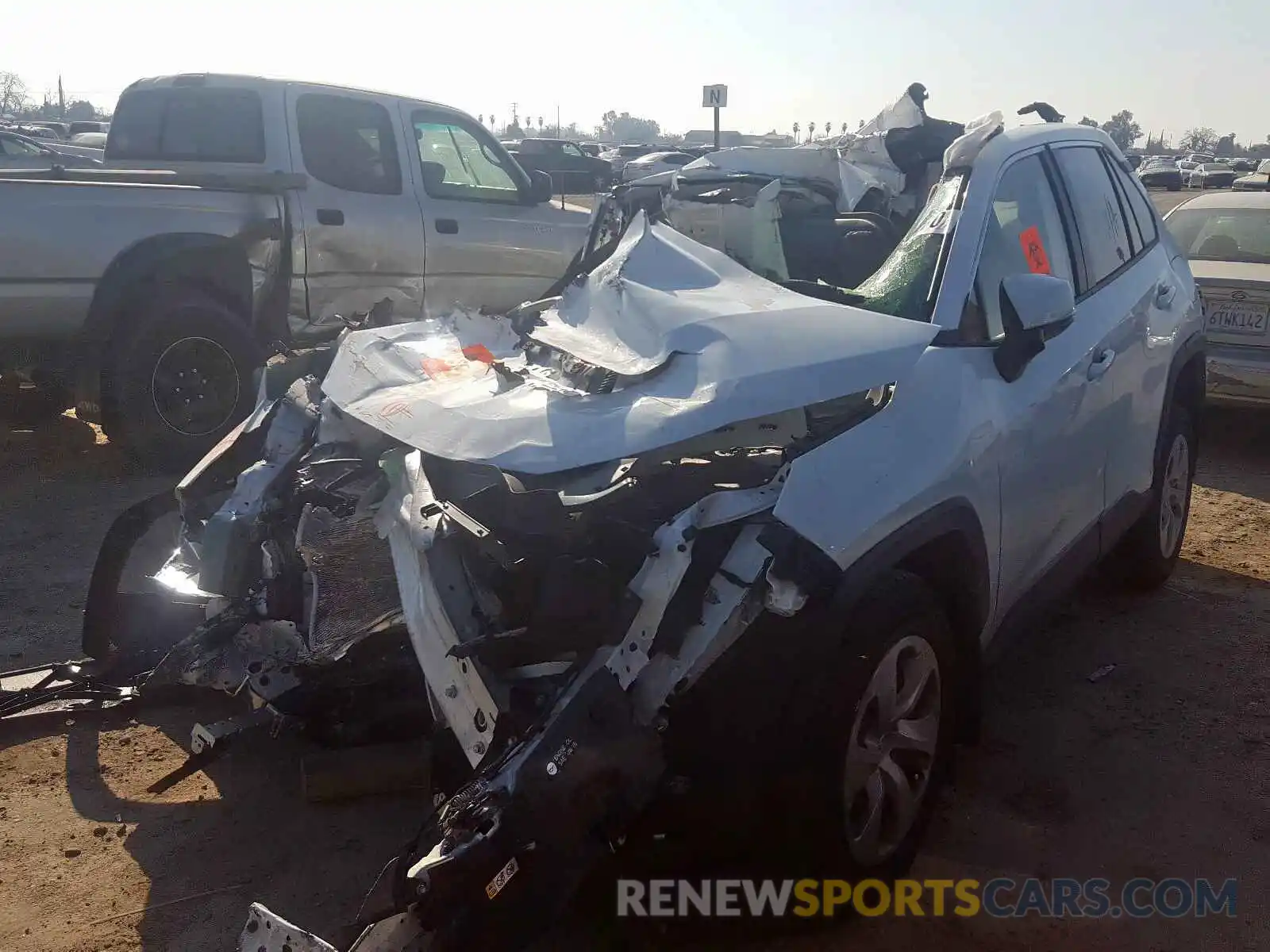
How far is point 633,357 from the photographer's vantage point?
288cm

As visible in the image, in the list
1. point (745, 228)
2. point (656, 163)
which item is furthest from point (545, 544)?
point (656, 163)

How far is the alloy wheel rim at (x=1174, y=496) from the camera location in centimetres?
467

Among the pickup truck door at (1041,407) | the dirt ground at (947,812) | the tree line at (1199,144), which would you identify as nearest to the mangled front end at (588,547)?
the pickup truck door at (1041,407)

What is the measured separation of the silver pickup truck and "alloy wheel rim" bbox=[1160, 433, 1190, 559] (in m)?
A: 3.40

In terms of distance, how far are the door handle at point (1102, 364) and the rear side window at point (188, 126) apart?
560 centimetres

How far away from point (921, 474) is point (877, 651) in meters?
0.45

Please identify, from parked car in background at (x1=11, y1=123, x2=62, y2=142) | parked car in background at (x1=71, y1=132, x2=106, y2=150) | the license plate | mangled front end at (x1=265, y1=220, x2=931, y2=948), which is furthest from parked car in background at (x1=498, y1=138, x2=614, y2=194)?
mangled front end at (x1=265, y1=220, x2=931, y2=948)

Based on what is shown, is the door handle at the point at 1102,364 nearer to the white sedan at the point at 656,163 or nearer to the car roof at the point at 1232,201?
the car roof at the point at 1232,201

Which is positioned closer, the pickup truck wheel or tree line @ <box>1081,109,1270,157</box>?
the pickup truck wheel

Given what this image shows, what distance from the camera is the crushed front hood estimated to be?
2.54 meters

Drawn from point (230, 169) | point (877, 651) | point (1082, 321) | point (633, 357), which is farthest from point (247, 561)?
point (230, 169)

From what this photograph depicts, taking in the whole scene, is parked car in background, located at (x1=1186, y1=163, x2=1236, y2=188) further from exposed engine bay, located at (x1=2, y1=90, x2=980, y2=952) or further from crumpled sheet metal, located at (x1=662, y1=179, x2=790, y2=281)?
exposed engine bay, located at (x1=2, y1=90, x2=980, y2=952)

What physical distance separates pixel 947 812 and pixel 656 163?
19.7 metres

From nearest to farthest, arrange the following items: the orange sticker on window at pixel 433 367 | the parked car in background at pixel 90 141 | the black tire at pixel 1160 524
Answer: the orange sticker on window at pixel 433 367, the black tire at pixel 1160 524, the parked car in background at pixel 90 141
